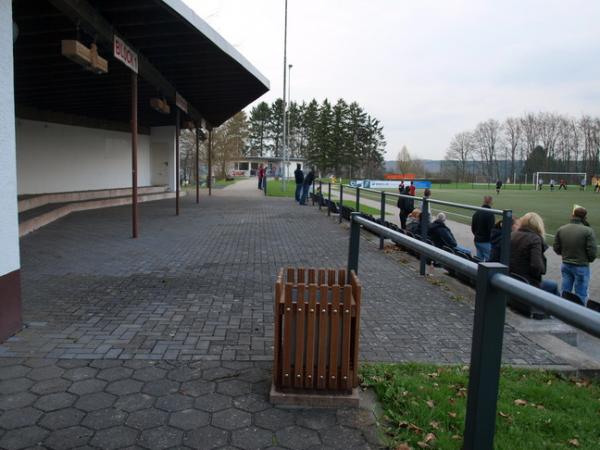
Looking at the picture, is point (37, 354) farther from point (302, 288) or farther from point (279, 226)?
point (279, 226)

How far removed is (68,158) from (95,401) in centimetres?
1658

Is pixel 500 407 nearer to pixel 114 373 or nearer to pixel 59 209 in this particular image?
pixel 114 373

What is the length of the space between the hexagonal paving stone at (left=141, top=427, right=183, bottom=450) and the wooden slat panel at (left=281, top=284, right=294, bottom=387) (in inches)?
29.2

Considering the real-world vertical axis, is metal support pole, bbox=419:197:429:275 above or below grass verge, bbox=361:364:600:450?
above

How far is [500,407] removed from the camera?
334cm

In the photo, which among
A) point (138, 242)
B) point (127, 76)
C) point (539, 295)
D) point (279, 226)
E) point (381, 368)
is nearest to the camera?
point (539, 295)

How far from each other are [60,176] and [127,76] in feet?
21.4

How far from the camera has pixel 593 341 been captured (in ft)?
19.5

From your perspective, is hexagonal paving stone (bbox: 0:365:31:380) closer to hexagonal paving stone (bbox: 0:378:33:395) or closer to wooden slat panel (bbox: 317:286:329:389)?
hexagonal paving stone (bbox: 0:378:33:395)

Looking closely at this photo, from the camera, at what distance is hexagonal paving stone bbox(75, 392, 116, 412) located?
3.21 meters

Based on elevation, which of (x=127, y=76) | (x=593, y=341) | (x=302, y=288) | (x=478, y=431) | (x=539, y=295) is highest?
(x=127, y=76)

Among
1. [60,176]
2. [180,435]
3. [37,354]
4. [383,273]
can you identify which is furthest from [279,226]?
[180,435]

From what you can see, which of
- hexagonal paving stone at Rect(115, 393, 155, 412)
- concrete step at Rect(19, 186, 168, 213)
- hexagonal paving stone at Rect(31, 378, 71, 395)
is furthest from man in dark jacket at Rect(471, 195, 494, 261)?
concrete step at Rect(19, 186, 168, 213)

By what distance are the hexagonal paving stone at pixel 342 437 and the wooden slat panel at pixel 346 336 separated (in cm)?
33
